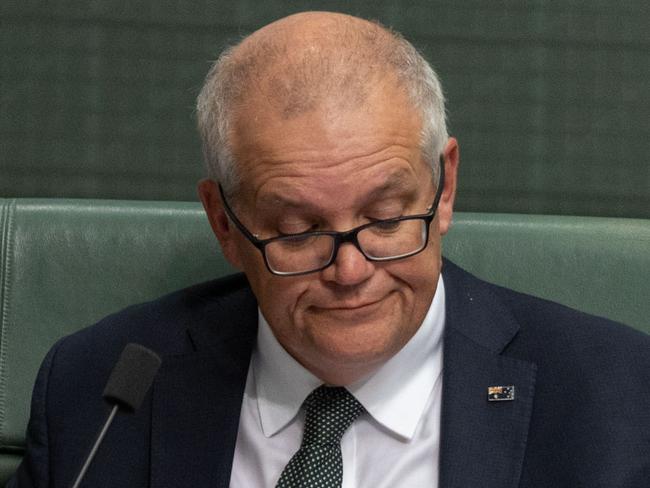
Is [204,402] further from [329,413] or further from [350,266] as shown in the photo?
[350,266]

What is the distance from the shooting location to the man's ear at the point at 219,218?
1.57 meters

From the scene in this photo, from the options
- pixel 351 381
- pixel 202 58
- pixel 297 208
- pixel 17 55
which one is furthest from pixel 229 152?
pixel 17 55

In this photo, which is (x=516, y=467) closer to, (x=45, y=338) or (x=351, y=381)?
(x=351, y=381)

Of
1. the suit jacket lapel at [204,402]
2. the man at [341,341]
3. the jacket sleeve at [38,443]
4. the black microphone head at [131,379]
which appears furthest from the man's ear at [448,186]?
the jacket sleeve at [38,443]

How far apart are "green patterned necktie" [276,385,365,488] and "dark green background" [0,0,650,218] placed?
0.55m

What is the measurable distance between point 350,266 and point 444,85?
2.14 feet

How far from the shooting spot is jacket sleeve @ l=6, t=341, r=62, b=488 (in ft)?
5.53

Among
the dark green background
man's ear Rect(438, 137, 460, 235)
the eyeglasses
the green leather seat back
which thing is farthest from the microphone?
the dark green background

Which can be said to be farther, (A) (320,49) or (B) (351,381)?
(B) (351,381)

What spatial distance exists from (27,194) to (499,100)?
0.84 metres

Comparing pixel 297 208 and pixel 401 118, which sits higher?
pixel 401 118

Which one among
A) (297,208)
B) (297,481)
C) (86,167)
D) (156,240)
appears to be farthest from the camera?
(86,167)

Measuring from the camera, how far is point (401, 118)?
4.73 ft

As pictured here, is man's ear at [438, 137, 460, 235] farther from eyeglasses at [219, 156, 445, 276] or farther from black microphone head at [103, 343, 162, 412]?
black microphone head at [103, 343, 162, 412]
